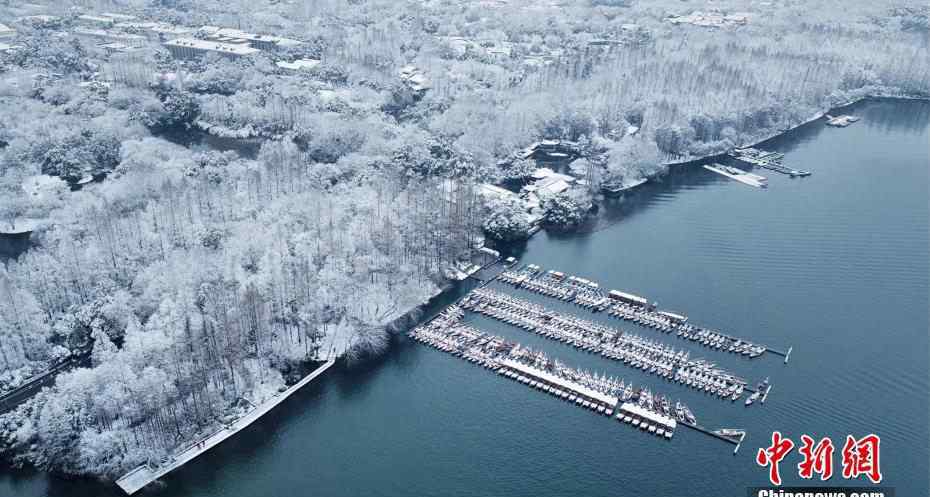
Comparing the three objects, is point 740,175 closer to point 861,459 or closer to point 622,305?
point 622,305

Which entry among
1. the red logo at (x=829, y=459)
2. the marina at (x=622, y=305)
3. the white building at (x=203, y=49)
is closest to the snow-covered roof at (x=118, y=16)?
the white building at (x=203, y=49)

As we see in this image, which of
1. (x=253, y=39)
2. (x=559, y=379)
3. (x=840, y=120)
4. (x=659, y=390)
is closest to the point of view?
(x=659, y=390)

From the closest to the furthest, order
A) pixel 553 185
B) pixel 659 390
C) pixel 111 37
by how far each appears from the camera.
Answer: pixel 659 390, pixel 553 185, pixel 111 37

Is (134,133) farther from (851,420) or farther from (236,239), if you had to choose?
(851,420)

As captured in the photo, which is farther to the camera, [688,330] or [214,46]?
[214,46]

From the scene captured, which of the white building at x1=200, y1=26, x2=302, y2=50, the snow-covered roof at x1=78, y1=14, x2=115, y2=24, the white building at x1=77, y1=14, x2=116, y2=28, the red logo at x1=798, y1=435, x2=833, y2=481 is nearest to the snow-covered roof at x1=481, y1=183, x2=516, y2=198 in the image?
the red logo at x1=798, y1=435, x2=833, y2=481

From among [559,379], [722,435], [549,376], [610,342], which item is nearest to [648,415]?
[722,435]
